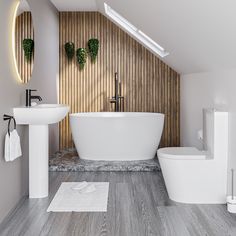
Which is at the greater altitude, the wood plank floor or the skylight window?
the skylight window

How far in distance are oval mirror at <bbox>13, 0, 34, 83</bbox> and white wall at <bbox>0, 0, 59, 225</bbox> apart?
0.41ft

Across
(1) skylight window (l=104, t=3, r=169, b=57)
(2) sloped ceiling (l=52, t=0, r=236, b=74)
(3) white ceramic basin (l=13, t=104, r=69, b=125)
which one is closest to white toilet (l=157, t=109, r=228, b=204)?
(2) sloped ceiling (l=52, t=0, r=236, b=74)

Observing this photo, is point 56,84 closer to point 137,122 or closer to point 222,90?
point 137,122

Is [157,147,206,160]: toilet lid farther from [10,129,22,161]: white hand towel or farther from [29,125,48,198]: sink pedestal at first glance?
[10,129,22,161]: white hand towel

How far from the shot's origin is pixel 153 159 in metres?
5.09

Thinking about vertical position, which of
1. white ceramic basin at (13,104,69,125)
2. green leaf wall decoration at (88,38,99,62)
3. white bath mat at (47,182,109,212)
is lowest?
white bath mat at (47,182,109,212)

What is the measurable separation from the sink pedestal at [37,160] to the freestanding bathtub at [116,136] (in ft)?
4.08

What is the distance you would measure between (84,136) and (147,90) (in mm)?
1579

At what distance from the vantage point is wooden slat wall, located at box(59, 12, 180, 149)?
592 cm

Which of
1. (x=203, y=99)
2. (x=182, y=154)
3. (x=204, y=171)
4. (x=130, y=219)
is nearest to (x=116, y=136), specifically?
(x=203, y=99)

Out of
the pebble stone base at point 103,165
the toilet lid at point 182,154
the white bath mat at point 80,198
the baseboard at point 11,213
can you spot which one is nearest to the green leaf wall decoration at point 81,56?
the pebble stone base at point 103,165

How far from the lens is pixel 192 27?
10.2 feet

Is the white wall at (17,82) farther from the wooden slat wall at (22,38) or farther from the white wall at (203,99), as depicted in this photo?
the white wall at (203,99)

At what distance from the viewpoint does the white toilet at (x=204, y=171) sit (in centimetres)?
336
